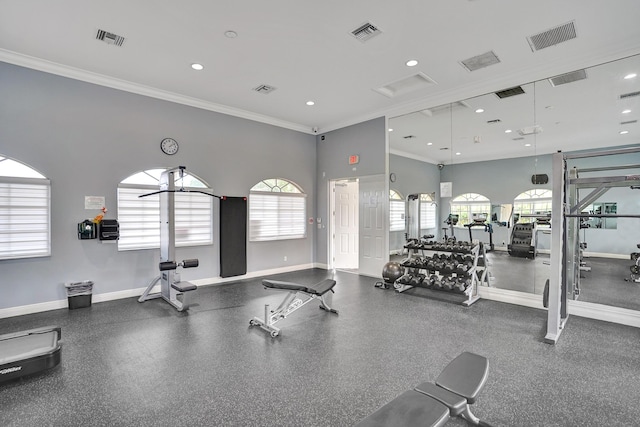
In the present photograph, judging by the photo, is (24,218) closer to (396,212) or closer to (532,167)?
(396,212)

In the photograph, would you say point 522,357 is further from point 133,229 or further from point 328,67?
point 133,229

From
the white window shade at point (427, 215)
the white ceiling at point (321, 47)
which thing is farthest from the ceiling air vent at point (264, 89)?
the white window shade at point (427, 215)

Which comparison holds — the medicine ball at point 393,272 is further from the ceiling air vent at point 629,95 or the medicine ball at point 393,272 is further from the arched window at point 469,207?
the ceiling air vent at point 629,95

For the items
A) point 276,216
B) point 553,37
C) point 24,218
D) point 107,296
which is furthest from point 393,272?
point 24,218

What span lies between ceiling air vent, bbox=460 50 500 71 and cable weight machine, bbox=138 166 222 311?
4194 mm

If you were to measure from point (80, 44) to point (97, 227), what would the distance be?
2441 mm

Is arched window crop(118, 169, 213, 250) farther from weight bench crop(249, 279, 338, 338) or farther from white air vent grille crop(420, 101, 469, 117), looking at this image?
white air vent grille crop(420, 101, 469, 117)

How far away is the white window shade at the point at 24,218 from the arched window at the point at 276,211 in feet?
10.3

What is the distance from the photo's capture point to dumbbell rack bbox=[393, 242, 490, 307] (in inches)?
178

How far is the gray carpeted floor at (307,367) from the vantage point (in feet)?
6.77

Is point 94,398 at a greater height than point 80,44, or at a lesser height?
lesser

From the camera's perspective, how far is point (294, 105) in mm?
5734

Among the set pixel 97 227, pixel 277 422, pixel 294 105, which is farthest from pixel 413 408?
pixel 294 105

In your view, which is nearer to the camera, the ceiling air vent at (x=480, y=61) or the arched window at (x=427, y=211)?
the ceiling air vent at (x=480, y=61)
